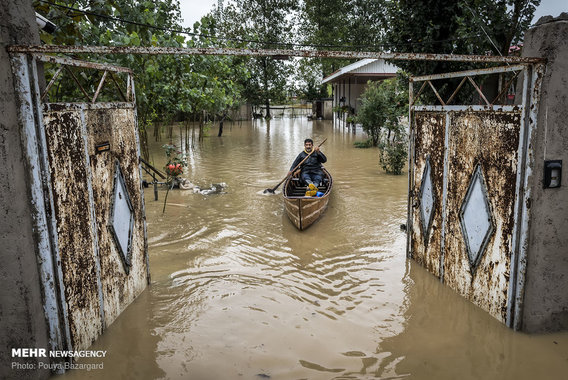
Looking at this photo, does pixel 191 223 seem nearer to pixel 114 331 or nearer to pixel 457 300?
pixel 114 331

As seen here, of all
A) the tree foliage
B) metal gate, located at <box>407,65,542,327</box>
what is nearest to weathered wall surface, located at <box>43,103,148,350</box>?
the tree foliage

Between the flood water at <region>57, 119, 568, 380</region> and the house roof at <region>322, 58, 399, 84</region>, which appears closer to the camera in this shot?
the flood water at <region>57, 119, 568, 380</region>

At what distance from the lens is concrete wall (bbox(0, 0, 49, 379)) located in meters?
3.32

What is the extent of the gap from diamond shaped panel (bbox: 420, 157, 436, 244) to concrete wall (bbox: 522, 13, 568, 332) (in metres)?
1.88

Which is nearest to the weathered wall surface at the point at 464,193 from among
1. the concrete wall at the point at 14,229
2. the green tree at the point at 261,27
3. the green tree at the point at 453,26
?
the green tree at the point at 453,26

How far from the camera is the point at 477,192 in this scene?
5.06 m

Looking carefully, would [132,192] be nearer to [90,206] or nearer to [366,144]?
[90,206]

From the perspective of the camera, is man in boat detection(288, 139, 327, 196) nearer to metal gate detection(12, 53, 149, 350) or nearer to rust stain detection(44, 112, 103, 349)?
metal gate detection(12, 53, 149, 350)

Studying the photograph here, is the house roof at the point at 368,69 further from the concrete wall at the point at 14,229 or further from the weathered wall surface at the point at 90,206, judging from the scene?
the concrete wall at the point at 14,229

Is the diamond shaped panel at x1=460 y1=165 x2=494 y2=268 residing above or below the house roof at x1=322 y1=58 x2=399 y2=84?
below

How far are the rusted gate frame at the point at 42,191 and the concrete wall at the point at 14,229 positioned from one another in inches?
1.9

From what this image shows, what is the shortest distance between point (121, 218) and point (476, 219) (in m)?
4.31

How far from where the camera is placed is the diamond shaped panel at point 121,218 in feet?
16.1

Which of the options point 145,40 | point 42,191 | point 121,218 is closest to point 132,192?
point 121,218
